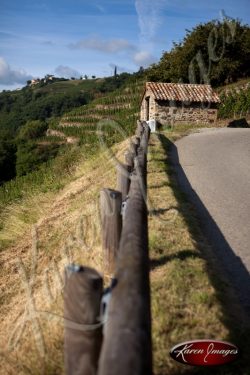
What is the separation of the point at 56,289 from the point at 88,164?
995 cm

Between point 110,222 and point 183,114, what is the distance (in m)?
22.3

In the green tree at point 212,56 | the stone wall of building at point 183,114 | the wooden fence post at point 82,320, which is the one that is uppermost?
the green tree at point 212,56

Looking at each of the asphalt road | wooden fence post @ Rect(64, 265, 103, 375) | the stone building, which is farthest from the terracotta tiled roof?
wooden fence post @ Rect(64, 265, 103, 375)

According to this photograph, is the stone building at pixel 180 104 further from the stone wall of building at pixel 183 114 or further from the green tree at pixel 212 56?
the green tree at pixel 212 56

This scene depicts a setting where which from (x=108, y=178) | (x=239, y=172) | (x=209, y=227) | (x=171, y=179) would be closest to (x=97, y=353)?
(x=209, y=227)

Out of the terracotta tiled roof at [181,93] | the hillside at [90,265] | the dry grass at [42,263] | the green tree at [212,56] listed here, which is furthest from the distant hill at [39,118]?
the dry grass at [42,263]

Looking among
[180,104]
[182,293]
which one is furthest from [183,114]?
[182,293]

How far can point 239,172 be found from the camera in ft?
34.4

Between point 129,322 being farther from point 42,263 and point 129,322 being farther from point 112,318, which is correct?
point 42,263

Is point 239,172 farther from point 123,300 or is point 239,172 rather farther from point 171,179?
point 123,300

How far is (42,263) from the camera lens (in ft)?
22.3

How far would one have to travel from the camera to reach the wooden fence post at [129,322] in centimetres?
172

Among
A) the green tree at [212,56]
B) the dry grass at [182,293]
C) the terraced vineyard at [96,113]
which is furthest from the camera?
the terraced vineyard at [96,113]

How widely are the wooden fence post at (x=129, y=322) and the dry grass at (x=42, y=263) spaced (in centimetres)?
123
